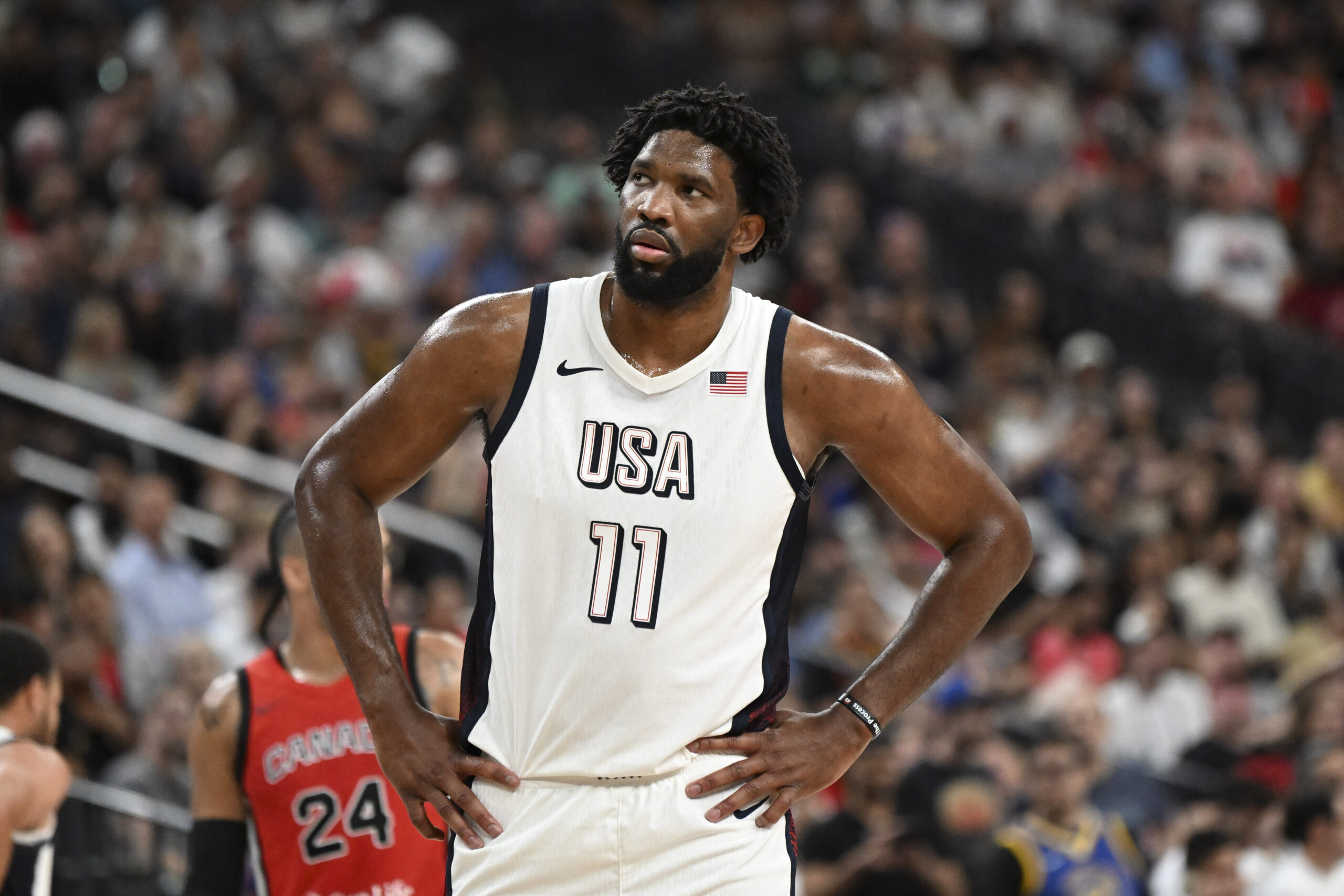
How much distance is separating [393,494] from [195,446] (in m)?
6.50

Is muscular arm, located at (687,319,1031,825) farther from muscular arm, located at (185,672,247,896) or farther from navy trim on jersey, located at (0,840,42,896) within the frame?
navy trim on jersey, located at (0,840,42,896)

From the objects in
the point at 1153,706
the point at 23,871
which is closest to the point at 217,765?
the point at 23,871

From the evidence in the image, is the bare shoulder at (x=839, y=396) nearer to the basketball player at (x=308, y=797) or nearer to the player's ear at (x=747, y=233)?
the player's ear at (x=747, y=233)

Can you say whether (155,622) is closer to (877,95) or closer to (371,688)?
(371,688)

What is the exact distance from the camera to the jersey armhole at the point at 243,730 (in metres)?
4.94

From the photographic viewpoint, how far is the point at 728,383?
12.1 ft

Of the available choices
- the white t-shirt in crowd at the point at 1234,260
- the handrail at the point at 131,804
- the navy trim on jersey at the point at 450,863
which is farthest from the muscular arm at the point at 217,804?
the white t-shirt in crowd at the point at 1234,260

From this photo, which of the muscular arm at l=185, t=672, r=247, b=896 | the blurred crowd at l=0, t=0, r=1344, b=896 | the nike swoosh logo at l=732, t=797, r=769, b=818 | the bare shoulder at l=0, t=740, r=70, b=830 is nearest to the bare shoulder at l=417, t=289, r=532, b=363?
the nike swoosh logo at l=732, t=797, r=769, b=818

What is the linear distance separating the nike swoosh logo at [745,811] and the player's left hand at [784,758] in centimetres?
1

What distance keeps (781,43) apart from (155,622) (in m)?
9.43

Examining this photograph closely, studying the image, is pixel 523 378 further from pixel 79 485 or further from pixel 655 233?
pixel 79 485

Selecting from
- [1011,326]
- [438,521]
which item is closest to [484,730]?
[438,521]

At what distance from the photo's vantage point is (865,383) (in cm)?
367

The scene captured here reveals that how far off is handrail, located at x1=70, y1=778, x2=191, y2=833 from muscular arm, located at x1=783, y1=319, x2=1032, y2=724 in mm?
4728
